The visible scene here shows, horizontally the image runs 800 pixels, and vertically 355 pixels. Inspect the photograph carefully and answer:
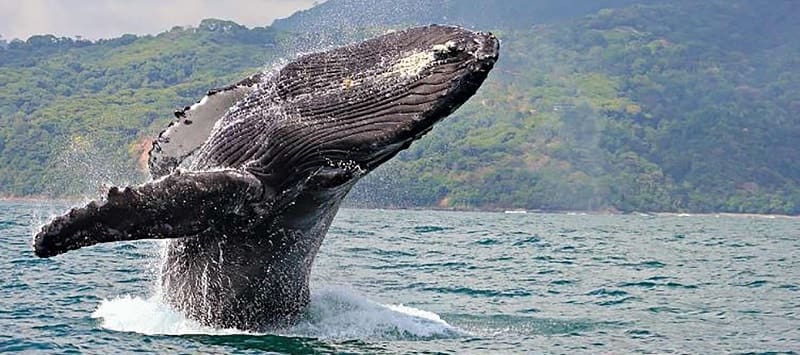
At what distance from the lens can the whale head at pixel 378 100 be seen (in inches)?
245

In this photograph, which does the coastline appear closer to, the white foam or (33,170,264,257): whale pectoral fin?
the white foam

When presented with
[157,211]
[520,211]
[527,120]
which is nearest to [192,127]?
[157,211]

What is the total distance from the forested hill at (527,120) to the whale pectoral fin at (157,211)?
64.6m

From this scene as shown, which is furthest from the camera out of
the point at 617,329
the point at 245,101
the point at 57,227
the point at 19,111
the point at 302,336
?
the point at 19,111

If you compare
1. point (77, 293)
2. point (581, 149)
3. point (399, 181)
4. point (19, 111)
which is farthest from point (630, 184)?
point (77, 293)

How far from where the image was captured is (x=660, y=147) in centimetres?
12706

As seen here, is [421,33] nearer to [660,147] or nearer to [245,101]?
[245,101]

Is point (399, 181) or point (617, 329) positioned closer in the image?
point (617, 329)

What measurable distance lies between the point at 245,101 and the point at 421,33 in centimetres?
116

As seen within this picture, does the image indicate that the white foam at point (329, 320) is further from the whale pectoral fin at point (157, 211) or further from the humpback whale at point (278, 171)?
the whale pectoral fin at point (157, 211)

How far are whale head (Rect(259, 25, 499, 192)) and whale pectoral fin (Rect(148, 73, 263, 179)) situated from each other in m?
1.01

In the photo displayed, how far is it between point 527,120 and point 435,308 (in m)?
114

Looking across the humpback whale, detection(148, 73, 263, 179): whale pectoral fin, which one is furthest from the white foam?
detection(148, 73, 263, 179): whale pectoral fin

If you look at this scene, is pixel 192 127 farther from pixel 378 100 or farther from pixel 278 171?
pixel 378 100
